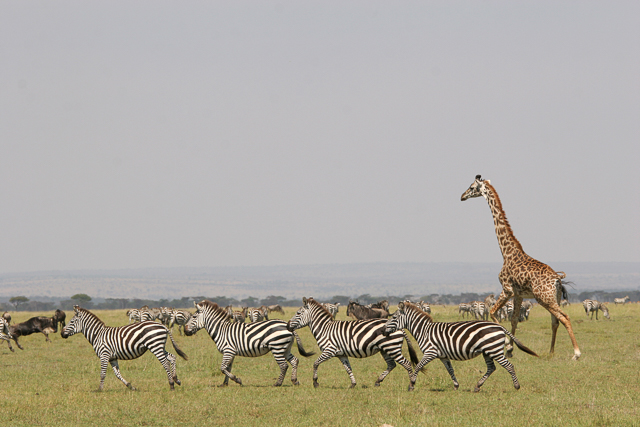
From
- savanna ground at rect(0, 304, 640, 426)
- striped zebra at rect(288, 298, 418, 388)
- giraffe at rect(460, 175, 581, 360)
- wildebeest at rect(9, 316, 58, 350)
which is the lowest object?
wildebeest at rect(9, 316, 58, 350)

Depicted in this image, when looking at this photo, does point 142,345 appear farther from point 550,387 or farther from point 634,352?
point 634,352

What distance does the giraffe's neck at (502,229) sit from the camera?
20.6 metres

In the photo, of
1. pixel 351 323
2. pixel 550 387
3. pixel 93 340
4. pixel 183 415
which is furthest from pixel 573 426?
pixel 93 340

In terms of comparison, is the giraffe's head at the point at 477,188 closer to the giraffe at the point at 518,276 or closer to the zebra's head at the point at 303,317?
the giraffe at the point at 518,276

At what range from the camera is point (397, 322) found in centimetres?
1405

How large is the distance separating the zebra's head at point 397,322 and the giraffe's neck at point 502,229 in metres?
7.67

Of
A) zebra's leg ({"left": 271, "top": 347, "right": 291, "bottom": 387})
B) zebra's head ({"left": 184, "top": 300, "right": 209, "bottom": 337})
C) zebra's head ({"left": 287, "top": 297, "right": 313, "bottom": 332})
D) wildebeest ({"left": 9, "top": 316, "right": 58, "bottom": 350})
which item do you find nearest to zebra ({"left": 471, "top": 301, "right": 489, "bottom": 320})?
wildebeest ({"left": 9, "top": 316, "right": 58, "bottom": 350})

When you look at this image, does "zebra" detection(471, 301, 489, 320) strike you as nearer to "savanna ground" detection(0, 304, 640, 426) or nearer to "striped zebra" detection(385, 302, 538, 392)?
"savanna ground" detection(0, 304, 640, 426)

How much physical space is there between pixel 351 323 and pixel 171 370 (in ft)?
14.7

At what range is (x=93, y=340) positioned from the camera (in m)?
15.1

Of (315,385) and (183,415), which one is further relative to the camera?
(315,385)

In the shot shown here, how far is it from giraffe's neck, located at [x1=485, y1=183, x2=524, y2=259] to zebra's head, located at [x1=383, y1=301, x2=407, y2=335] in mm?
7667

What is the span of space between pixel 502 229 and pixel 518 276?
7.66 feet

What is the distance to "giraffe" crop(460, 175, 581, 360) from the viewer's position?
18.5 metres
